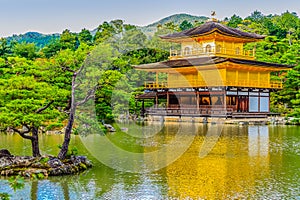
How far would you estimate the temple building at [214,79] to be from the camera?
2867 cm

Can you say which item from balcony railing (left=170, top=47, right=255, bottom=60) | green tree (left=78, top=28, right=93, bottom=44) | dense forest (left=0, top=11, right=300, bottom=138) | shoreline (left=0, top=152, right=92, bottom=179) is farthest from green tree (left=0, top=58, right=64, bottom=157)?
green tree (left=78, top=28, right=93, bottom=44)

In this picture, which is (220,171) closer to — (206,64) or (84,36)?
(206,64)

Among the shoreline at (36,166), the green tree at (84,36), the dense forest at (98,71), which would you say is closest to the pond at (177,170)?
the shoreline at (36,166)

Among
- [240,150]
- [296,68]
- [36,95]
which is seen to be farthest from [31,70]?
[296,68]

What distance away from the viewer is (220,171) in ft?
35.8

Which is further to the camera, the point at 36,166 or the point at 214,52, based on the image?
the point at 214,52

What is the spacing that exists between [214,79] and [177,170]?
1884cm

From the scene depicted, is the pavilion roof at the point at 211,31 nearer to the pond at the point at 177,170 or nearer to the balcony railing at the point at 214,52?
the balcony railing at the point at 214,52

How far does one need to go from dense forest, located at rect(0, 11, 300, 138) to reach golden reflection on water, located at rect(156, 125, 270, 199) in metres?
3.25

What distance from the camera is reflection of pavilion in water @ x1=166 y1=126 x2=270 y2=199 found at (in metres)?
8.85

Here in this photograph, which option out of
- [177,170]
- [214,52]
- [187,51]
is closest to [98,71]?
[177,170]

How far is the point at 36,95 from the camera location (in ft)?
36.4

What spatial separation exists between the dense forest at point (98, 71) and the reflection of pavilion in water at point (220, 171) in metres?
3.30

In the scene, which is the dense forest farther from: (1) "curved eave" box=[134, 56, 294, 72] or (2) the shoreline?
(1) "curved eave" box=[134, 56, 294, 72]
